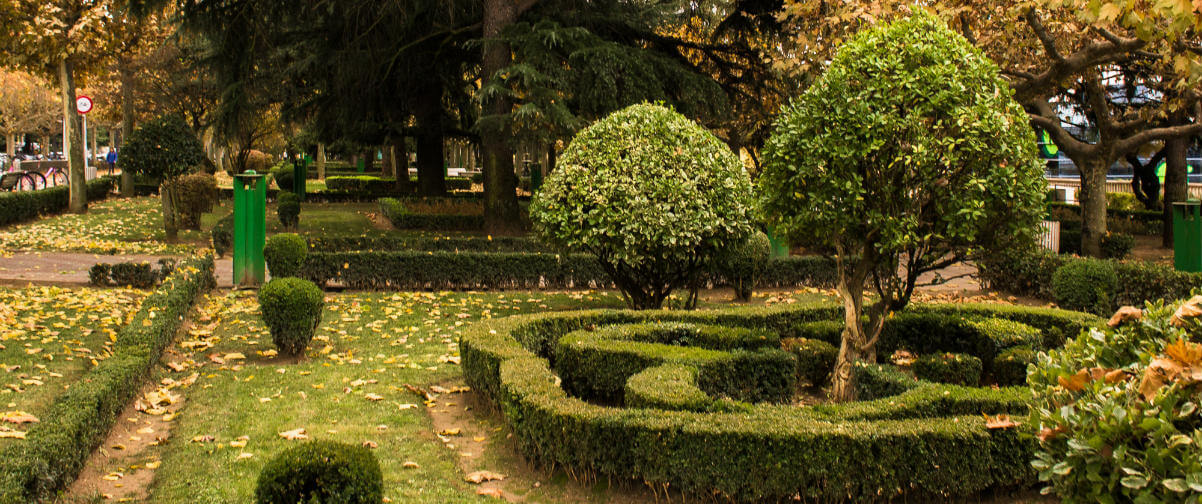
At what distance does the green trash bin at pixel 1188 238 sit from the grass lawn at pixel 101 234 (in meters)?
16.7

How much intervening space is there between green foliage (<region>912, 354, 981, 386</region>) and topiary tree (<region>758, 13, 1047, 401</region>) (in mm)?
465

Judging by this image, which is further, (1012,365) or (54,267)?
Result: (54,267)

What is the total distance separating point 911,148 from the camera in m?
7.28

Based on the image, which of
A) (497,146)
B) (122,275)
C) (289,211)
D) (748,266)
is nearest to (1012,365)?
(748,266)

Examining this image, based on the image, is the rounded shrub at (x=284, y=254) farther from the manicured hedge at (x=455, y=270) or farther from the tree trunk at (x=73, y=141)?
the tree trunk at (x=73, y=141)

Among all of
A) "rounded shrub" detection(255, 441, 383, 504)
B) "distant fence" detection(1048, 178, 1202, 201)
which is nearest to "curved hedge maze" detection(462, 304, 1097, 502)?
"rounded shrub" detection(255, 441, 383, 504)

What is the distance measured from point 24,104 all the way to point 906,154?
216 ft

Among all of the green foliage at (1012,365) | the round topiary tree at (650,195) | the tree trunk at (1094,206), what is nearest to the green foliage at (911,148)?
the green foliage at (1012,365)

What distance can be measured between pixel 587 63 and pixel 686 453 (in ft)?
42.8

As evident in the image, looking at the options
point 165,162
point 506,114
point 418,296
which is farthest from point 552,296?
point 165,162

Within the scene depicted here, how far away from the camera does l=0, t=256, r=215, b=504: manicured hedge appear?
479 centimetres

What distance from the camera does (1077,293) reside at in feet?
41.6

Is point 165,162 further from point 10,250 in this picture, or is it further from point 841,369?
point 841,369

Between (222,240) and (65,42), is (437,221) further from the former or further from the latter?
(65,42)
